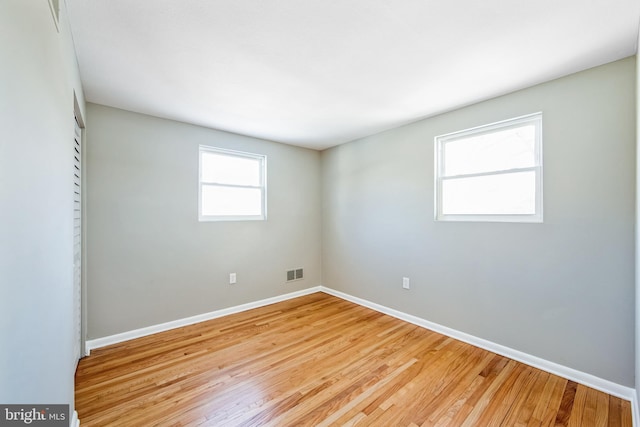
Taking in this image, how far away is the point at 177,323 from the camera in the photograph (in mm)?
3066

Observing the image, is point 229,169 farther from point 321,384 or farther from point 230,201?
point 321,384

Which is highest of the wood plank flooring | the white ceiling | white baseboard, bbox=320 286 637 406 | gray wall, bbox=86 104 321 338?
the white ceiling

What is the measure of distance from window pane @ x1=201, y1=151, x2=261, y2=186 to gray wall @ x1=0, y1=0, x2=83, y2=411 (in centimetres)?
195

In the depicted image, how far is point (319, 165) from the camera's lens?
4488 millimetres

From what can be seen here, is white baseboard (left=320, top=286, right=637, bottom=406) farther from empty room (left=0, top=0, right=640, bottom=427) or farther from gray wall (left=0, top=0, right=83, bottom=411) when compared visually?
gray wall (left=0, top=0, right=83, bottom=411)

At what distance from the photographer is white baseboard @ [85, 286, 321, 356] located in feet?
8.57

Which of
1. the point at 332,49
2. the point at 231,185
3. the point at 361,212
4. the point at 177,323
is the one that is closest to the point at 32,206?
the point at 332,49

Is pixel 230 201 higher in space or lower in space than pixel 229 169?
lower

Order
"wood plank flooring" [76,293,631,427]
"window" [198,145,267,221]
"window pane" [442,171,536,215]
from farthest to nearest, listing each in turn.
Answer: "window" [198,145,267,221]
"window pane" [442,171,536,215]
"wood plank flooring" [76,293,631,427]

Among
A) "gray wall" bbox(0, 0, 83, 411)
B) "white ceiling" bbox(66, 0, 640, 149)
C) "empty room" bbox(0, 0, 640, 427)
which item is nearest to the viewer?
"gray wall" bbox(0, 0, 83, 411)

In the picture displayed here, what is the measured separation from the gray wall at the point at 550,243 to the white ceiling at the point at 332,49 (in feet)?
0.76

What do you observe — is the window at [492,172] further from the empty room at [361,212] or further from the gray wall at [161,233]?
the gray wall at [161,233]

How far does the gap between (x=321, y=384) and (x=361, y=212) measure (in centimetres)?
228

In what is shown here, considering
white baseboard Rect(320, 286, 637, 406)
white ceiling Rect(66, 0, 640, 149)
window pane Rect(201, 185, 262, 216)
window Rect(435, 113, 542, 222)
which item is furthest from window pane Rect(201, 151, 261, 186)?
white baseboard Rect(320, 286, 637, 406)
